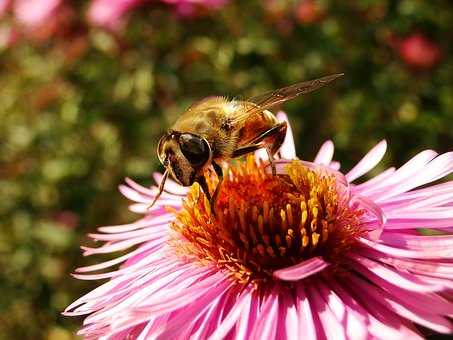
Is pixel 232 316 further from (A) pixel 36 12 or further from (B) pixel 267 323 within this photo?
(A) pixel 36 12

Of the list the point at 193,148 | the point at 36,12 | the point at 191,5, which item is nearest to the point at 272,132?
the point at 193,148

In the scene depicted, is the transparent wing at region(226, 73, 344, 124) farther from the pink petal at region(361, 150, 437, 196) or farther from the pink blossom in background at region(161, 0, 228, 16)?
the pink blossom in background at region(161, 0, 228, 16)

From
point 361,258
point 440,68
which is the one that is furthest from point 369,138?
point 361,258

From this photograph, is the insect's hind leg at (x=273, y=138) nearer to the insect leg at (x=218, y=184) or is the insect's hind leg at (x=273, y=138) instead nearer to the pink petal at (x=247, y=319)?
the insect leg at (x=218, y=184)

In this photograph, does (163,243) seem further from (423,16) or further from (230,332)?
(423,16)

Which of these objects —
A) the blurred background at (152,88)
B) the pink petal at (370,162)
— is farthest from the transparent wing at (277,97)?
the blurred background at (152,88)

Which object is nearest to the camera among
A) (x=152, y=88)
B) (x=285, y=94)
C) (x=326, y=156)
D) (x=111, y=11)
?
(x=285, y=94)

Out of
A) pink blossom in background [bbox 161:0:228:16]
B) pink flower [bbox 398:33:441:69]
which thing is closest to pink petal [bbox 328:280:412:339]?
pink blossom in background [bbox 161:0:228:16]
